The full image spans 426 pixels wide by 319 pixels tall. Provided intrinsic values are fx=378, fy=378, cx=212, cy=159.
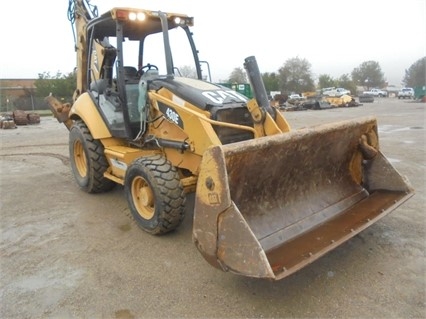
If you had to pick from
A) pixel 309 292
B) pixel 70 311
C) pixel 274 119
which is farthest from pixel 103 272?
pixel 274 119

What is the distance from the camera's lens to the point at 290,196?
3637 millimetres

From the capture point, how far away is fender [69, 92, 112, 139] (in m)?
5.09

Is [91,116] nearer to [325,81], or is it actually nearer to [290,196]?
[290,196]

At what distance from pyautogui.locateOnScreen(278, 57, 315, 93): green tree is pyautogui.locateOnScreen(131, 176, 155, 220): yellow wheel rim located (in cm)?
6067

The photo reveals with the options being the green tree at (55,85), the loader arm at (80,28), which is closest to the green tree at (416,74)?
the green tree at (55,85)

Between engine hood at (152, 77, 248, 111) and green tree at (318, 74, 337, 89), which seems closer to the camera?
engine hood at (152, 77, 248, 111)

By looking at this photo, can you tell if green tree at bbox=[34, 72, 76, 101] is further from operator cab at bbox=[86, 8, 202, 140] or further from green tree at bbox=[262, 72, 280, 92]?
operator cab at bbox=[86, 8, 202, 140]

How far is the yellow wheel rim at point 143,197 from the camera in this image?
399 centimetres

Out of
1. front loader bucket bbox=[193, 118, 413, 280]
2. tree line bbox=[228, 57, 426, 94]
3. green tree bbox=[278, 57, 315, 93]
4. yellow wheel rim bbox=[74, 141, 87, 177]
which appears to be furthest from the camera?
green tree bbox=[278, 57, 315, 93]

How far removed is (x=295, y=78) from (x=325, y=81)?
17914 millimetres

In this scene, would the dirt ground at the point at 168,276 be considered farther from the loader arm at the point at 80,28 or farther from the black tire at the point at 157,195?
the loader arm at the point at 80,28

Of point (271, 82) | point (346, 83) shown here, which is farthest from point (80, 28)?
point (346, 83)

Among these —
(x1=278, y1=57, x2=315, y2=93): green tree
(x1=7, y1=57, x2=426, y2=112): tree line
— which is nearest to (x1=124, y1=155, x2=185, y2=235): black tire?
(x1=7, y1=57, x2=426, y2=112): tree line

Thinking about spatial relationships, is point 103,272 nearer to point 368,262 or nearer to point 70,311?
point 70,311
